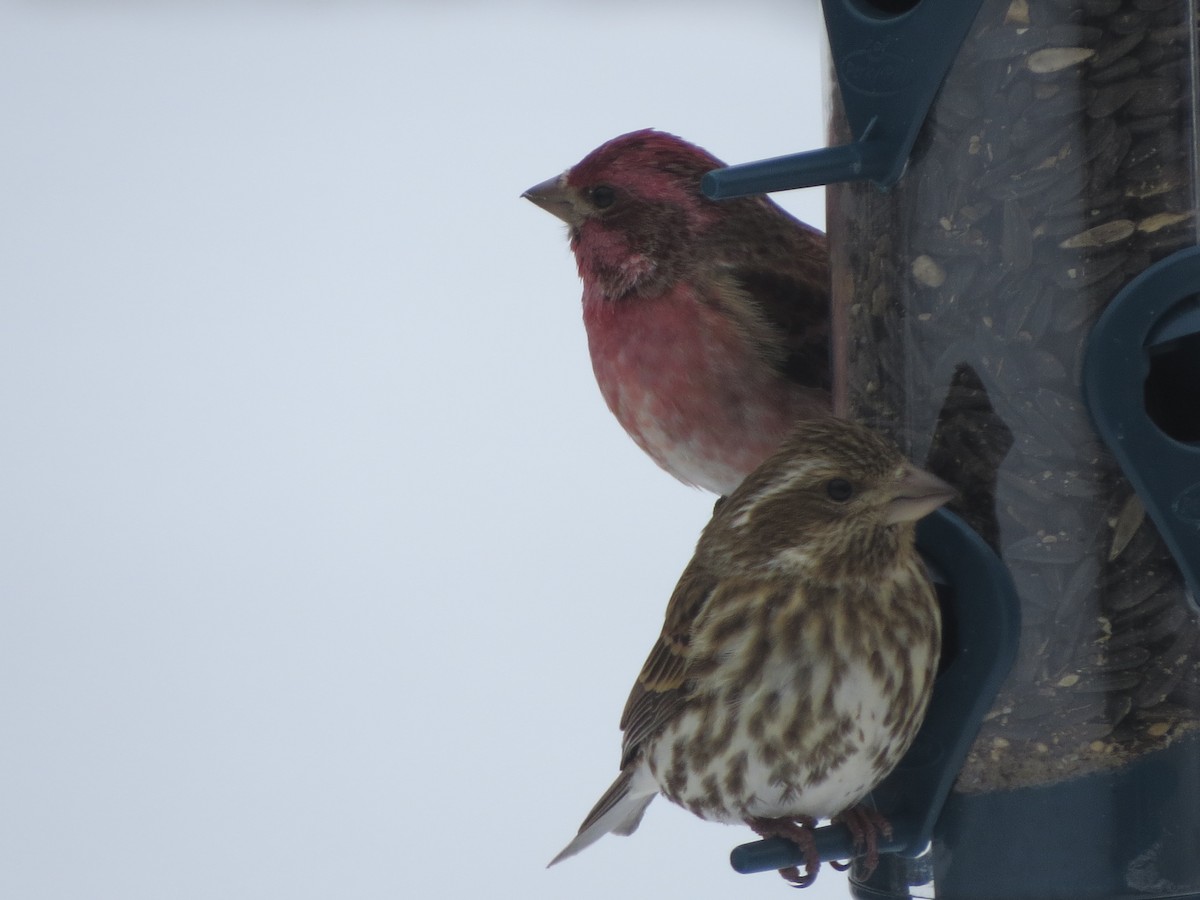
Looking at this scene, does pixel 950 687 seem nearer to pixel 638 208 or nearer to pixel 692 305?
pixel 692 305

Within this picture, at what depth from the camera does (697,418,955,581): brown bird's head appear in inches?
110

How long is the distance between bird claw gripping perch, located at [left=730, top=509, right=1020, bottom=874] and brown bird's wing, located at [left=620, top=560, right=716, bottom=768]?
295mm

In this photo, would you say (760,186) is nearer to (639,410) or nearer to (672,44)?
(639,410)

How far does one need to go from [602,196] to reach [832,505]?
137cm

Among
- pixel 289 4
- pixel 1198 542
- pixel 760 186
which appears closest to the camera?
pixel 1198 542

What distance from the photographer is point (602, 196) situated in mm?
4004

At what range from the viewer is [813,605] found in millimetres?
2881

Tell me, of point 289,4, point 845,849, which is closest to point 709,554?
point 845,849

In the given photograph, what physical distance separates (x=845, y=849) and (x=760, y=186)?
1.14 meters

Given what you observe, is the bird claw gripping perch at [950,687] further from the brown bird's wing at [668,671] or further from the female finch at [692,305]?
the female finch at [692,305]

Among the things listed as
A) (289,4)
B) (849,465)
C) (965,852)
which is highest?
(289,4)

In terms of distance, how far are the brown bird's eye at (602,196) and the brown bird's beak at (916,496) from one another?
1.43 metres

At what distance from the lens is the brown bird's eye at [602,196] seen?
13.1 ft

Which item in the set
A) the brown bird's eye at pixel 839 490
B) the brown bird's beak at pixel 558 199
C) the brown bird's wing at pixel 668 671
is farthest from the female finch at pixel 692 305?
the brown bird's eye at pixel 839 490
